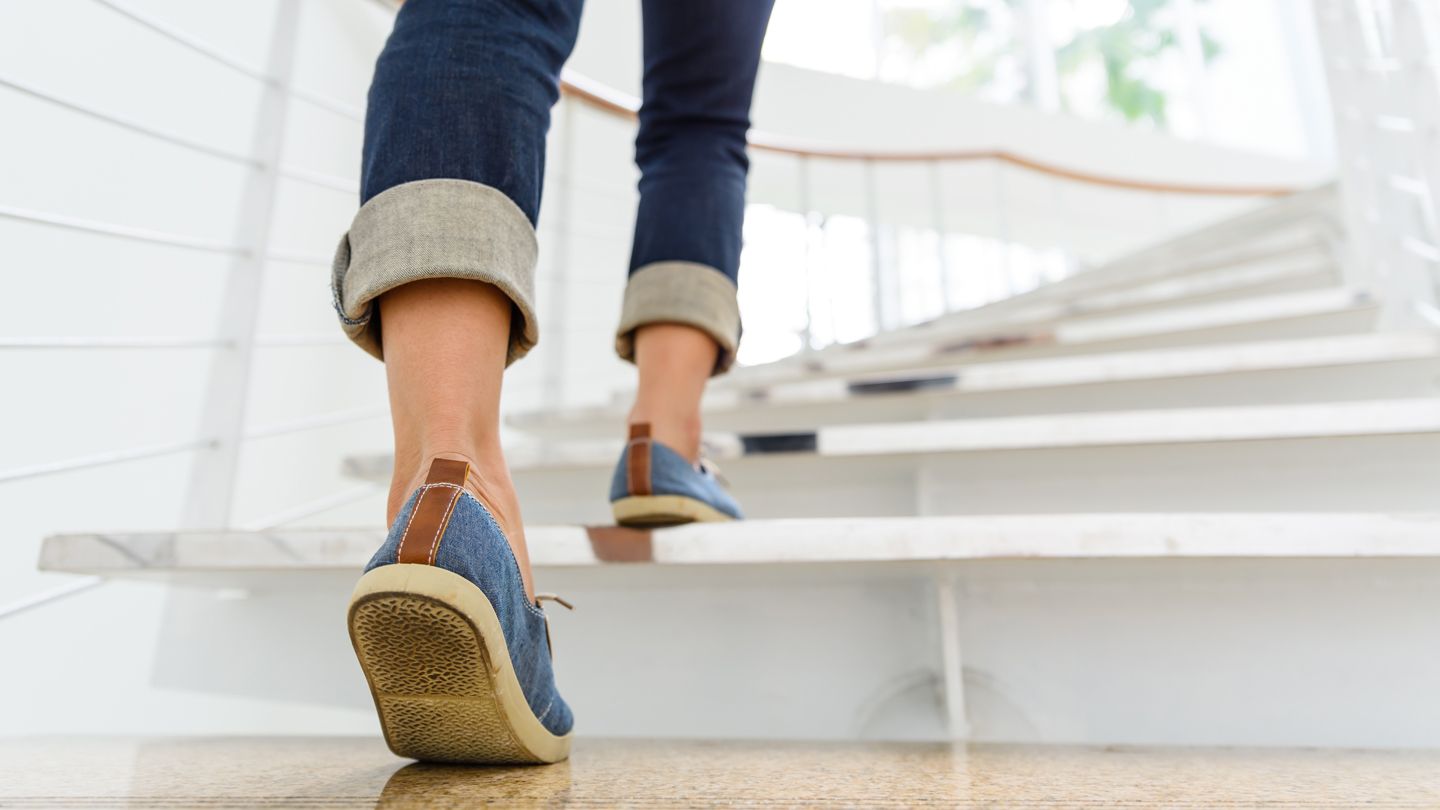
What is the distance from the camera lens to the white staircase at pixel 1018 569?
0.60 m

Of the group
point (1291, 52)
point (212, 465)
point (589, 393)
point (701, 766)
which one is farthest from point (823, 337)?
point (1291, 52)

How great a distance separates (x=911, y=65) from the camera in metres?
5.05

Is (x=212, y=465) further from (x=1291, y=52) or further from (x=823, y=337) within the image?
(x=1291, y=52)

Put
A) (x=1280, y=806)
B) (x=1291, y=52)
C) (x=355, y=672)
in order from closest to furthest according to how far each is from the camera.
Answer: (x=1280, y=806), (x=355, y=672), (x=1291, y=52)

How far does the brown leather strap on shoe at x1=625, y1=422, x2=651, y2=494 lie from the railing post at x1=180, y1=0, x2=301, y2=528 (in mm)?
453

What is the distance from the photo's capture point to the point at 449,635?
332mm

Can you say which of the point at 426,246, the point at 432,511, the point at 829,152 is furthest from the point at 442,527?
the point at 829,152

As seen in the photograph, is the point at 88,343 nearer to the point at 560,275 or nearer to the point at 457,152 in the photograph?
the point at 457,152

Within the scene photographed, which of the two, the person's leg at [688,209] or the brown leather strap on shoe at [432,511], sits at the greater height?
the person's leg at [688,209]

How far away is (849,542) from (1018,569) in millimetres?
155

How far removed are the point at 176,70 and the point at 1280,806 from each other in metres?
1.38

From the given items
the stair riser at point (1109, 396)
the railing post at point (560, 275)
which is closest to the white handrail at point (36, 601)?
the stair riser at point (1109, 396)

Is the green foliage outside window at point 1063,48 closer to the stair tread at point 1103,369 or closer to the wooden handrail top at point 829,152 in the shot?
the wooden handrail top at point 829,152

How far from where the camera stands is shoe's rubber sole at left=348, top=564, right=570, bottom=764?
0.32 meters
